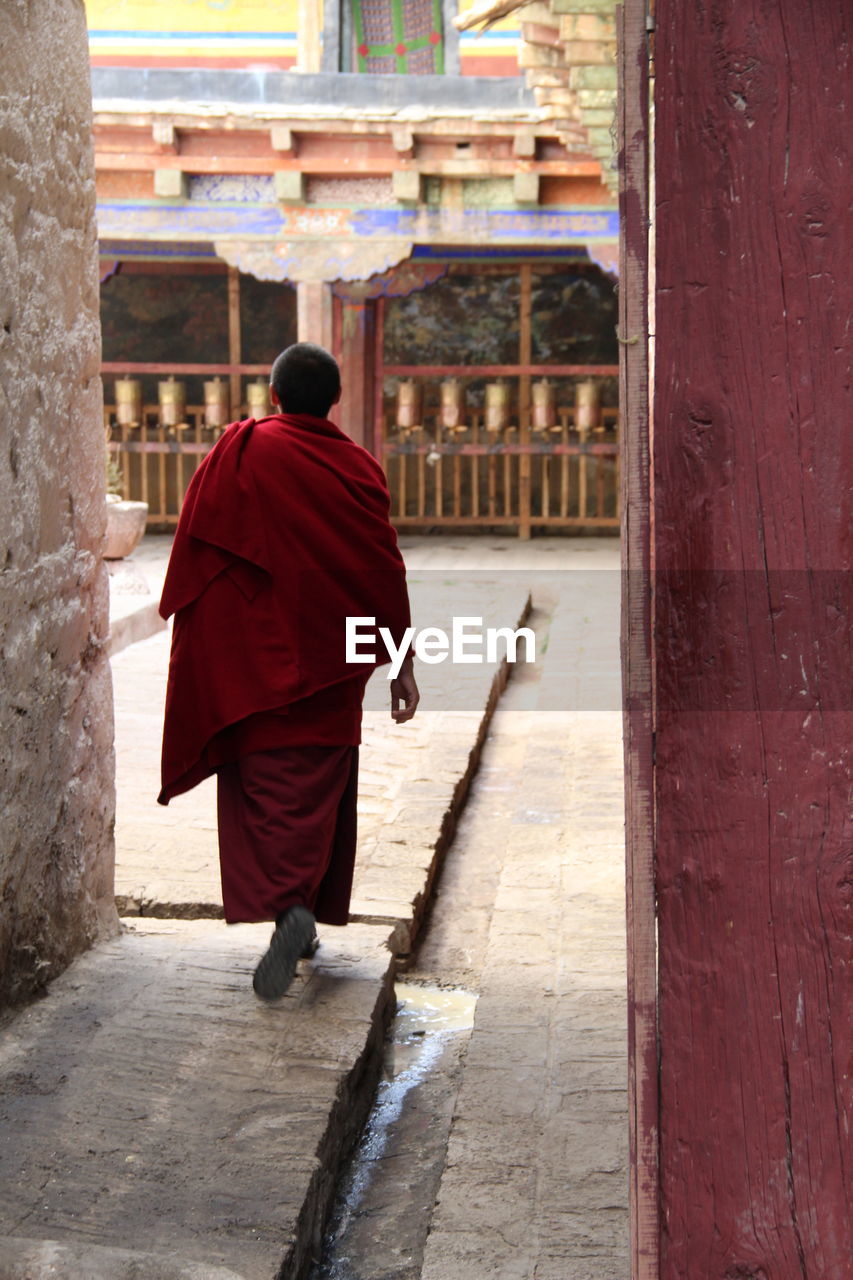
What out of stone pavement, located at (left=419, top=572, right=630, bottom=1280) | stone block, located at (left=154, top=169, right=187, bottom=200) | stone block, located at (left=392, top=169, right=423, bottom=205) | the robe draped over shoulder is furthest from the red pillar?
the robe draped over shoulder

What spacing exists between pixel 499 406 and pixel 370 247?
85.1 inches

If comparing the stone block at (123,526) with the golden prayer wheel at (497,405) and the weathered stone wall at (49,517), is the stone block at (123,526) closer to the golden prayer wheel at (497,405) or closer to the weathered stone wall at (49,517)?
the golden prayer wheel at (497,405)

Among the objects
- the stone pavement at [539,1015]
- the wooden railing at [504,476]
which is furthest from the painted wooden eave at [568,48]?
the wooden railing at [504,476]

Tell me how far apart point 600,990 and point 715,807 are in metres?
1.90

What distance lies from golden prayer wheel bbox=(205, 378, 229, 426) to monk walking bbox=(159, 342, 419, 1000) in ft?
33.8

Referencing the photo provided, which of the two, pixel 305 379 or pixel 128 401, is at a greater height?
pixel 128 401

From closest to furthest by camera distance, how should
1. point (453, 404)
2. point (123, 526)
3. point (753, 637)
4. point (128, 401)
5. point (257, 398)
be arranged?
point (753, 637) → point (123, 526) → point (453, 404) → point (128, 401) → point (257, 398)

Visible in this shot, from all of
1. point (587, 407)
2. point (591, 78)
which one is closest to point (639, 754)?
point (591, 78)

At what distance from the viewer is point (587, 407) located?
13.0 m

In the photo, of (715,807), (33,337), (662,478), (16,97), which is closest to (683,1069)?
(715,807)

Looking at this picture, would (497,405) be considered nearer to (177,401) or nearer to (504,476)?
(504,476)

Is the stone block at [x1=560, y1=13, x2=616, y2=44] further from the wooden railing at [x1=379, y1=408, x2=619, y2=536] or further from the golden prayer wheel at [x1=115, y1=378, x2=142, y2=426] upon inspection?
the golden prayer wheel at [x1=115, y1=378, x2=142, y2=426]

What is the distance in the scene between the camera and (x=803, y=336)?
5.28 feet

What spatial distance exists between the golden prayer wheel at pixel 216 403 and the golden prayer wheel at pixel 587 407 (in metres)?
3.30
